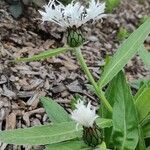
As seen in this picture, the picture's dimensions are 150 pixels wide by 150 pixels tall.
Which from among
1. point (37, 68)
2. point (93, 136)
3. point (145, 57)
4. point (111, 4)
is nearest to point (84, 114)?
point (93, 136)

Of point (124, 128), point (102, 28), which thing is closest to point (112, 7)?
point (102, 28)

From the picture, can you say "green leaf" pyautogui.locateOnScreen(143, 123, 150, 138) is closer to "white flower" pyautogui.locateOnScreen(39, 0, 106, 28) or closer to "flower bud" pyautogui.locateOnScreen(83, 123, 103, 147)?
"flower bud" pyautogui.locateOnScreen(83, 123, 103, 147)

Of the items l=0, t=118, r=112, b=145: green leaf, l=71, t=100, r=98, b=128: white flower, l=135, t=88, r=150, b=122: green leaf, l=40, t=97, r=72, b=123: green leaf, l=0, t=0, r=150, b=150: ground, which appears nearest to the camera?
l=71, t=100, r=98, b=128: white flower

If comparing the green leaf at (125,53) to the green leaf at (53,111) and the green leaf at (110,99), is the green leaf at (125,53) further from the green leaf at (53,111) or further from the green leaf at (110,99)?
the green leaf at (53,111)

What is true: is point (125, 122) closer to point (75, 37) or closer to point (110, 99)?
point (110, 99)

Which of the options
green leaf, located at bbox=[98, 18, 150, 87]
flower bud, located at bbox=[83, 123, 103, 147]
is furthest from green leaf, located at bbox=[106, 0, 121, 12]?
flower bud, located at bbox=[83, 123, 103, 147]

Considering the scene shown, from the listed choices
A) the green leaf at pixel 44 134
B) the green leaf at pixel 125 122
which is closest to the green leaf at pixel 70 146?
the green leaf at pixel 44 134

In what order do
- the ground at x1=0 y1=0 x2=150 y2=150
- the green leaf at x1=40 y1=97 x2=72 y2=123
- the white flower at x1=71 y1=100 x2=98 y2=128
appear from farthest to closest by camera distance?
the ground at x1=0 y1=0 x2=150 y2=150 < the green leaf at x1=40 y1=97 x2=72 y2=123 < the white flower at x1=71 y1=100 x2=98 y2=128
